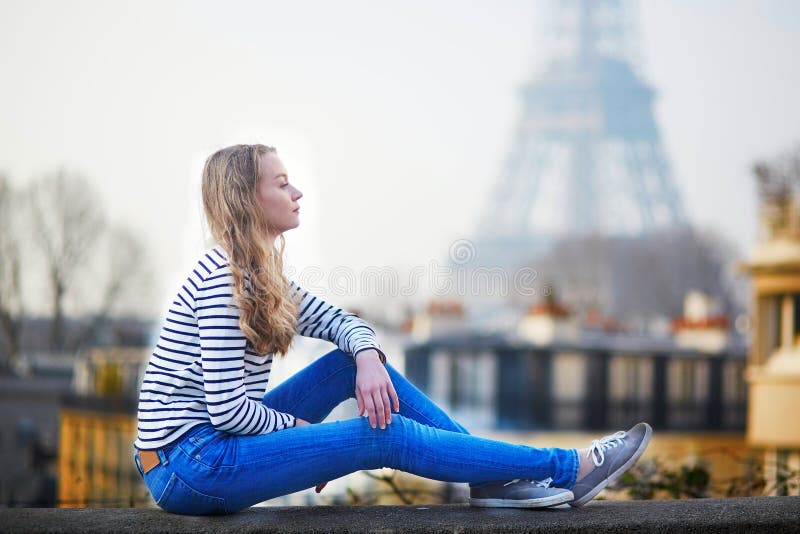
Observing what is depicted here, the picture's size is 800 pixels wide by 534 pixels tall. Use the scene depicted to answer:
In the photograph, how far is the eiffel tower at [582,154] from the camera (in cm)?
6444

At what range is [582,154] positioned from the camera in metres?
72.3

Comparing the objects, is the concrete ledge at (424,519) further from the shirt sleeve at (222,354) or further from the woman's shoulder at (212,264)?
the woman's shoulder at (212,264)

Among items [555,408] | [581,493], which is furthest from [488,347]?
[581,493]

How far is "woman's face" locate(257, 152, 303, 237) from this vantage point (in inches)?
115

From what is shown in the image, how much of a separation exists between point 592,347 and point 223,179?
1424 cm

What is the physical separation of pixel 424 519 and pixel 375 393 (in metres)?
0.32

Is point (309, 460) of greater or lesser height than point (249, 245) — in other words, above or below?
below

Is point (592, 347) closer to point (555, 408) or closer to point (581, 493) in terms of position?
point (555, 408)

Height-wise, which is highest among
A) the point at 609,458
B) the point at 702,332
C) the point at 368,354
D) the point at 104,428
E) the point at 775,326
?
the point at 368,354

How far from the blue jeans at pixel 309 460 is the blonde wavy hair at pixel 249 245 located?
23 centimetres

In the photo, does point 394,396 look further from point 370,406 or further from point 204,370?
point 204,370

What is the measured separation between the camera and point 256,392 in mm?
2838

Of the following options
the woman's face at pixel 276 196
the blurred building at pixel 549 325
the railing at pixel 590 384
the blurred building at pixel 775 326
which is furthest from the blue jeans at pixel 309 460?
the blurred building at pixel 549 325

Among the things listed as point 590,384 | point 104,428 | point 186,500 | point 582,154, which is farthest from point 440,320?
point 582,154
